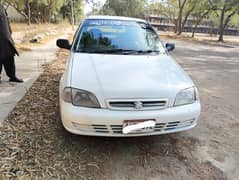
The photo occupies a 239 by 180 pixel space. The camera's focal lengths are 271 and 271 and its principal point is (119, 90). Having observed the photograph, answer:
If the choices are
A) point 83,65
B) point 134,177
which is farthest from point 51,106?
point 134,177

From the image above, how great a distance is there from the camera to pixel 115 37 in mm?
4527

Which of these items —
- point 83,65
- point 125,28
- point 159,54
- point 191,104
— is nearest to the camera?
point 191,104

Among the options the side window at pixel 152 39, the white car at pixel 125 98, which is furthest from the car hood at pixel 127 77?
the side window at pixel 152 39

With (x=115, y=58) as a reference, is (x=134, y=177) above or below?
below

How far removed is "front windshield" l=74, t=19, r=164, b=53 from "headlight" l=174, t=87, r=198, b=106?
127 cm

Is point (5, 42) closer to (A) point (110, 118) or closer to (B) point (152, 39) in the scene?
(B) point (152, 39)

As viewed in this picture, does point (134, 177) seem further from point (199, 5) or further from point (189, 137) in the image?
point (199, 5)

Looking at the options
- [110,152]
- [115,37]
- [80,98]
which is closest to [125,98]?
[80,98]

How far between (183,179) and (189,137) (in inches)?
40.5

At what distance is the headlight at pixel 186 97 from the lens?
3135 millimetres

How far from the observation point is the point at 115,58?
3.88 meters

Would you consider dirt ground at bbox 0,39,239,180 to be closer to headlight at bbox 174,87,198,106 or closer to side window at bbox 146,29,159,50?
headlight at bbox 174,87,198,106

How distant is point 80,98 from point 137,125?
0.69 meters

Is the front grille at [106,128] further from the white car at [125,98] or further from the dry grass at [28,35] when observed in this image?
the dry grass at [28,35]
